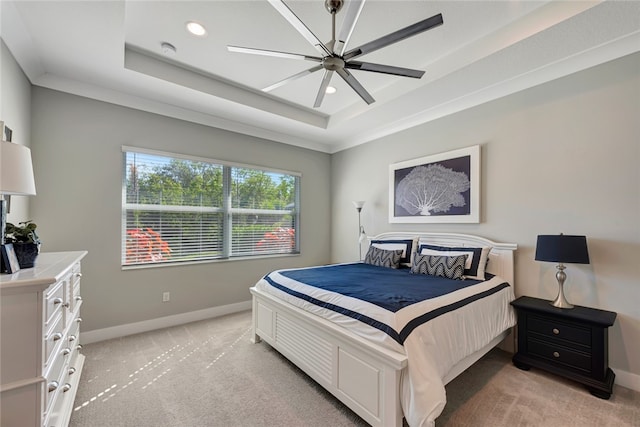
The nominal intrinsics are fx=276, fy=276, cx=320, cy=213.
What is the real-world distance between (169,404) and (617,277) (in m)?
3.71

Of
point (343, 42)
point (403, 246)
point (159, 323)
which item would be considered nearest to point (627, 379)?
point (403, 246)

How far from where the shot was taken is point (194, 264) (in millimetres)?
3713

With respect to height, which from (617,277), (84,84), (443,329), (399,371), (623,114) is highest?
(84,84)

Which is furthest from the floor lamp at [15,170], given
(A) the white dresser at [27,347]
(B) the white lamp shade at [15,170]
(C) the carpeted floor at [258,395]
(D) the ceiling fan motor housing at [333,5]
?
(D) the ceiling fan motor housing at [333,5]

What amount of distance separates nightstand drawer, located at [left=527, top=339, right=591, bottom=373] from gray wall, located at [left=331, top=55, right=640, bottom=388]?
0.39 metres

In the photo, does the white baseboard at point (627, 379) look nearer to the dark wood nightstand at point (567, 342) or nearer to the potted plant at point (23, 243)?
the dark wood nightstand at point (567, 342)

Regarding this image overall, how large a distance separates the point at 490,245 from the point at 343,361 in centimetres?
216

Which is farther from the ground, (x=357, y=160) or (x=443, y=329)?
(x=357, y=160)

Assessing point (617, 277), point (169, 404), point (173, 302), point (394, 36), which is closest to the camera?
point (394, 36)

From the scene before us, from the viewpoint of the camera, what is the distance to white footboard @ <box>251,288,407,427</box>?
5.27 ft

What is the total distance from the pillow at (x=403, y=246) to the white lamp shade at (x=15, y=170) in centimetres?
343

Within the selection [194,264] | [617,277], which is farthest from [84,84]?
[617,277]

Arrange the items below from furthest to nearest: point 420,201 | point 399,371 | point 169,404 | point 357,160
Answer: point 357,160 → point 420,201 → point 169,404 → point 399,371

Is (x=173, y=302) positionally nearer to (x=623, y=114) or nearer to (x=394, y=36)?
(x=394, y=36)
